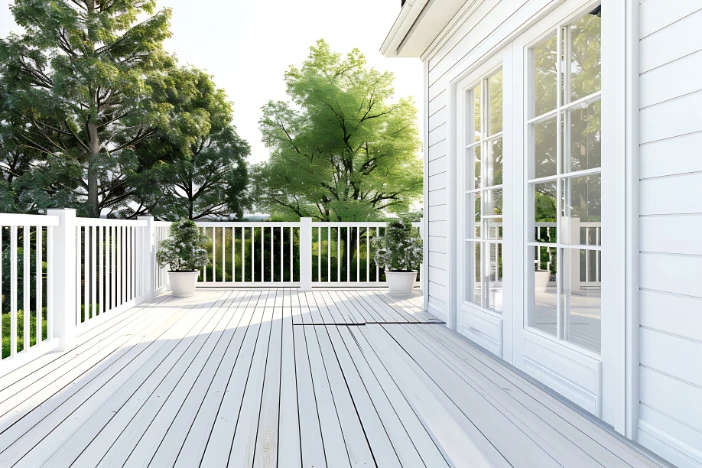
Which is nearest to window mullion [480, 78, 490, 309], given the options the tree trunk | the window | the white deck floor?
the window

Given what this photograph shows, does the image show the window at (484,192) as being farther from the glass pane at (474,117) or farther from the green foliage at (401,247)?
the green foliage at (401,247)

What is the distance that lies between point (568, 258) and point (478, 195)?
4.08ft

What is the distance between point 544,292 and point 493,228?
0.81 meters

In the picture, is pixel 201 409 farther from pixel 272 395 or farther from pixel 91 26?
pixel 91 26

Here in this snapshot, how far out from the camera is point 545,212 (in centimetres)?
272

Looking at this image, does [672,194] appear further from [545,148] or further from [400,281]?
[400,281]

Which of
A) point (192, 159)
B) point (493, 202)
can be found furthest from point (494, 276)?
point (192, 159)

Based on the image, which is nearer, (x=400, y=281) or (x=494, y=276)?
(x=494, y=276)

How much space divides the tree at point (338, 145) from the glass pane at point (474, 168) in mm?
9460

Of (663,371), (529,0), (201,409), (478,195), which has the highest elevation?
(529,0)

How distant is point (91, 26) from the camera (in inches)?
467

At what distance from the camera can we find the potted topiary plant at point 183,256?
19.7 feet

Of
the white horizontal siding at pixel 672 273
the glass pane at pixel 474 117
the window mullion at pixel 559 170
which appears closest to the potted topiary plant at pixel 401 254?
the glass pane at pixel 474 117

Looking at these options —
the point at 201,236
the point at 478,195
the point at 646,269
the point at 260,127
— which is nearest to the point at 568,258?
the point at 646,269
